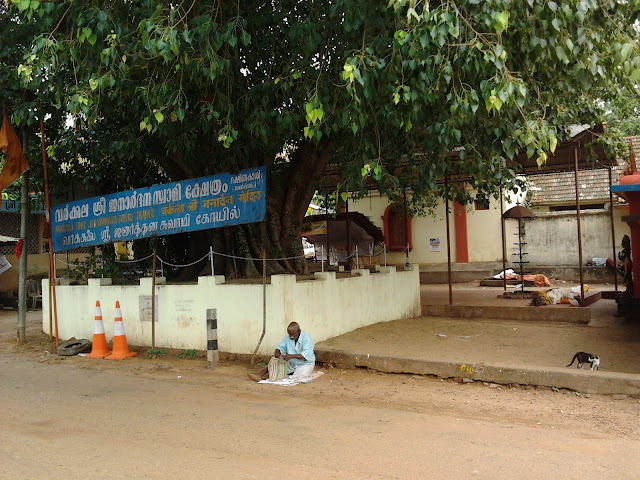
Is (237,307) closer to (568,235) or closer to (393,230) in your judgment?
(393,230)

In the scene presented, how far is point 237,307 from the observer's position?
902 centimetres

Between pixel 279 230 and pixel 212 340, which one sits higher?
pixel 279 230

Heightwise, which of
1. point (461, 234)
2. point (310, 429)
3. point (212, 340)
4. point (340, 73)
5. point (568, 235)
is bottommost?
point (310, 429)

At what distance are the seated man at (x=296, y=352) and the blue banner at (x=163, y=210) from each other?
240cm

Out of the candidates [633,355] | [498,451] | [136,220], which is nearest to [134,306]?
[136,220]

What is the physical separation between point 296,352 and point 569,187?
753 inches

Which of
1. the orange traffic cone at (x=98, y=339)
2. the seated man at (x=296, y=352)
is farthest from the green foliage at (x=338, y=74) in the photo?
the orange traffic cone at (x=98, y=339)

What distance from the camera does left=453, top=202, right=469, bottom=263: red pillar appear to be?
22953 millimetres

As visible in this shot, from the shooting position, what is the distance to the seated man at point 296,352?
7637 mm

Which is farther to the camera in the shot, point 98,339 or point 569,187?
point 569,187

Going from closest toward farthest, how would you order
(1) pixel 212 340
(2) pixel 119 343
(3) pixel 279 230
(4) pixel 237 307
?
(1) pixel 212 340 < (4) pixel 237 307 < (2) pixel 119 343 < (3) pixel 279 230

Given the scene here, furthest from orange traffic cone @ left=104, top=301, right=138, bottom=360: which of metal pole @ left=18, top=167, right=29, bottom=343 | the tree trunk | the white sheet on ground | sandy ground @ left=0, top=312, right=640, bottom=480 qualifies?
the white sheet on ground

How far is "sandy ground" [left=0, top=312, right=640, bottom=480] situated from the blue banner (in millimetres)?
2924

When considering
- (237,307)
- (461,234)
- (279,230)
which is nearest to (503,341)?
(237,307)
